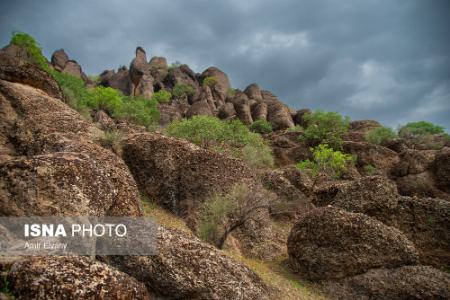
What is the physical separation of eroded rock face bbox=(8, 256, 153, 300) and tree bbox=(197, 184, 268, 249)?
12.4 metres

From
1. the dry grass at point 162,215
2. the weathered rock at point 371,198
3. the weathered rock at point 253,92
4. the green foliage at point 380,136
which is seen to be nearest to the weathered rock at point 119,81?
the weathered rock at point 253,92

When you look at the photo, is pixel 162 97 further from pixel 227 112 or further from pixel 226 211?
pixel 226 211

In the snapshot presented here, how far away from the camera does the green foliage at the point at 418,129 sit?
76856 mm

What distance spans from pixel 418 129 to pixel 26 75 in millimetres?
81479

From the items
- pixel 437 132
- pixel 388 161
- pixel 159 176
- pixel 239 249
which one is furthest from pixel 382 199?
pixel 437 132

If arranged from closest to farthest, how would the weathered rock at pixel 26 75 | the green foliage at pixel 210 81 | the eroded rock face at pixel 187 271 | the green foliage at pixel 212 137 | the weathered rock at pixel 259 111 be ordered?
1. the eroded rock face at pixel 187 271
2. the weathered rock at pixel 26 75
3. the green foliage at pixel 212 137
4. the weathered rock at pixel 259 111
5. the green foliage at pixel 210 81

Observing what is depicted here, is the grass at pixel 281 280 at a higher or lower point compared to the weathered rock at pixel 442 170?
lower

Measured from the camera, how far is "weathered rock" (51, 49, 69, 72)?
105 metres

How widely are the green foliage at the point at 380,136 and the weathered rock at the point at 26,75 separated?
58.9 metres

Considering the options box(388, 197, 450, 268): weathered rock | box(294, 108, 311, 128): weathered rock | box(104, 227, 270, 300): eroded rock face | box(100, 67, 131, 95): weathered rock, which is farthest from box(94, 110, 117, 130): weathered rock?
box(294, 108, 311, 128): weathered rock

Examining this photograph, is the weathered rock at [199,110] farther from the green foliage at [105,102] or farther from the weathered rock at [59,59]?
the weathered rock at [59,59]

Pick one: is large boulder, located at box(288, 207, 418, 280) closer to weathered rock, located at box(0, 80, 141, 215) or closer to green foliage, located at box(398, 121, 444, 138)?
weathered rock, located at box(0, 80, 141, 215)

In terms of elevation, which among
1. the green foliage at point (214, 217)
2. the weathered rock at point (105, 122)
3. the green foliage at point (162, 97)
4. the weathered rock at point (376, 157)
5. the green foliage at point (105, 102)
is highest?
the green foliage at point (162, 97)

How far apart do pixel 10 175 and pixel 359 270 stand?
70.7 feet
